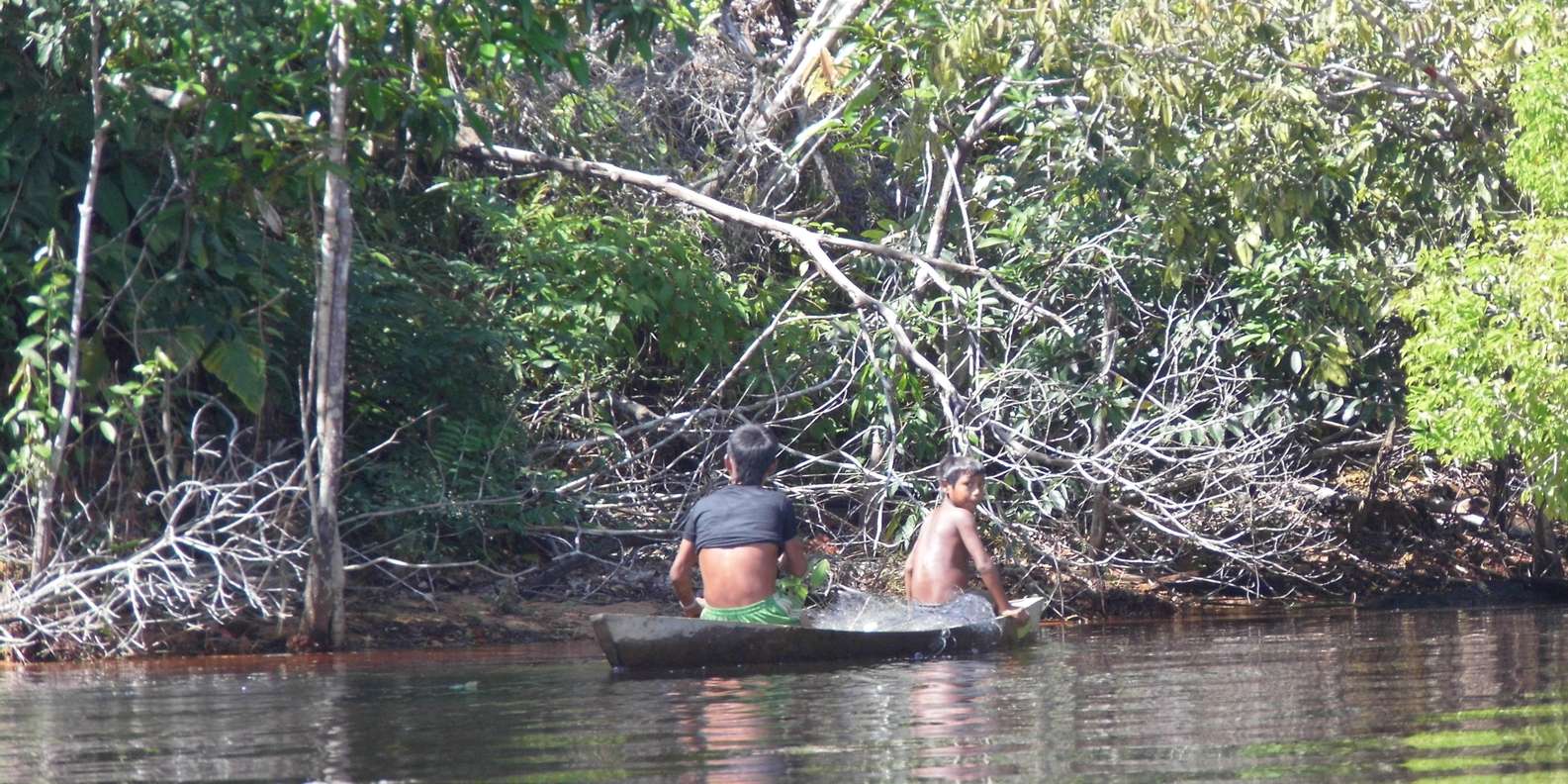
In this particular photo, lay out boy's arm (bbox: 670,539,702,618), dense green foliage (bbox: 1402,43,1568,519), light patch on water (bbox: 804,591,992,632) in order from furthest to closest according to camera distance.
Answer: light patch on water (bbox: 804,591,992,632), dense green foliage (bbox: 1402,43,1568,519), boy's arm (bbox: 670,539,702,618)

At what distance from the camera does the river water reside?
5289 millimetres

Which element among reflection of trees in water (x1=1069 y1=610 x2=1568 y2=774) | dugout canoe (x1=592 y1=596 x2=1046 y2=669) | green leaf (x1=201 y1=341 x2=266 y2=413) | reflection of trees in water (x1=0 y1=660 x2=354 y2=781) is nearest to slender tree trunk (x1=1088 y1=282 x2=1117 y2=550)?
reflection of trees in water (x1=1069 y1=610 x2=1568 y2=774)

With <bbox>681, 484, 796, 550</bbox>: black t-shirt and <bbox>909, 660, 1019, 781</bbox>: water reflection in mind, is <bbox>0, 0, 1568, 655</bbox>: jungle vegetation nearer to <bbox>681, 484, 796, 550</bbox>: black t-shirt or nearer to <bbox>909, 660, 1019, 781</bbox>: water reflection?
<bbox>681, 484, 796, 550</bbox>: black t-shirt

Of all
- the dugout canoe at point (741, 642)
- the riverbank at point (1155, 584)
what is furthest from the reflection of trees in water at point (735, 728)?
the riverbank at point (1155, 584)

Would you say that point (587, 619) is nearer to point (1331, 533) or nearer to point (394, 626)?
point (394, 626)

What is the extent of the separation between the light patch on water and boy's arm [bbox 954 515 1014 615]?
0.10 metres

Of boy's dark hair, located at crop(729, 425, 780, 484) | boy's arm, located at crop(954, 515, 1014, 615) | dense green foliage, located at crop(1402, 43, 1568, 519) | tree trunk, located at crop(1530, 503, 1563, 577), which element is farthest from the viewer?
tree trunk, located at crop(1530, 503, 1563, 577)

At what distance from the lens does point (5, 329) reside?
32.4 feet

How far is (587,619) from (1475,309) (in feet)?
18.4

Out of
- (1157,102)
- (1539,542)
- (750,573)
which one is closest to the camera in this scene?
(750,573)

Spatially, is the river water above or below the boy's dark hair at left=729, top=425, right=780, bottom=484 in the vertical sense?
below

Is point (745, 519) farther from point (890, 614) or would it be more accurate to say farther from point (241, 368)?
point (241, 368)

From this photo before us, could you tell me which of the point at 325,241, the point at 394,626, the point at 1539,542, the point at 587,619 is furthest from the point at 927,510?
the point at 1539,542

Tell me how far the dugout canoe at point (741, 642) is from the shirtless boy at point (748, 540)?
0.14 meters
